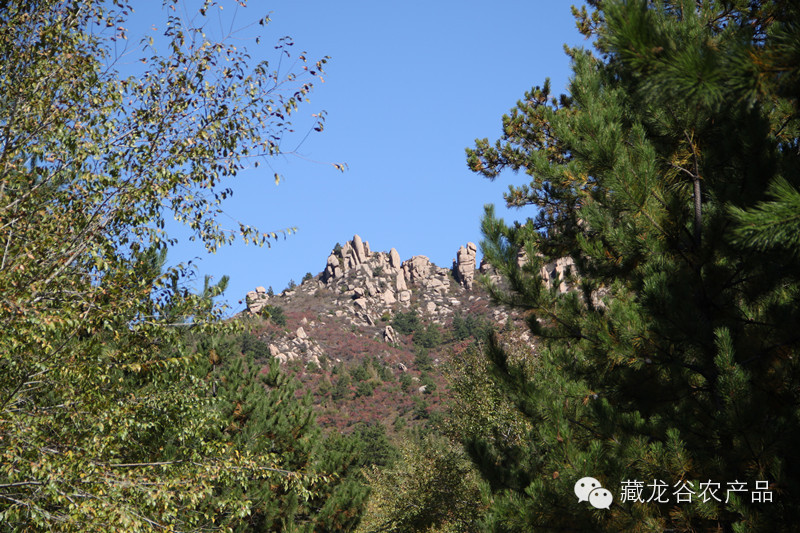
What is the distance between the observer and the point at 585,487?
5.44m

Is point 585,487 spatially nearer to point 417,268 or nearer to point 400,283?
point 400,283

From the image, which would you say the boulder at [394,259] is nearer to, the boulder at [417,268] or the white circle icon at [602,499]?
the boulder at [417,268]

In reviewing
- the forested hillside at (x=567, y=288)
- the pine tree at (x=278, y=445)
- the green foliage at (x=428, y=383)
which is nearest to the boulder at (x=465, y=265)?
the green foliage at (x=428, y=383)

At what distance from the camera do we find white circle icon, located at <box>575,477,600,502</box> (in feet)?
17.7

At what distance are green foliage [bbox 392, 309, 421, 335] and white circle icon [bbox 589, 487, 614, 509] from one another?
108m

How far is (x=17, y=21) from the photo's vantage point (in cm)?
809

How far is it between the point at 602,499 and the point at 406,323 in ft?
360

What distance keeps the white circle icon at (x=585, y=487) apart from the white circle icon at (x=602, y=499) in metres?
0.05

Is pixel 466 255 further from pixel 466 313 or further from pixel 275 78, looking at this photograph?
pixel 275 78

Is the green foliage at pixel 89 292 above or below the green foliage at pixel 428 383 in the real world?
below

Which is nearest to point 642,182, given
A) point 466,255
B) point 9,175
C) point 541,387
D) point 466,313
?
point 541,387

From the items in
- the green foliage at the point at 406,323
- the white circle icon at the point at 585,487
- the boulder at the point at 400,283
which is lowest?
the white circle icon at the point at 585,487

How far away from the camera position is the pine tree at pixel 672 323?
196 inches

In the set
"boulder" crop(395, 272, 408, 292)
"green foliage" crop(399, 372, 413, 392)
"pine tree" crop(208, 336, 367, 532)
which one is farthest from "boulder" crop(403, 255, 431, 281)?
"pine tree" crop(208, 336, 367, 532)
